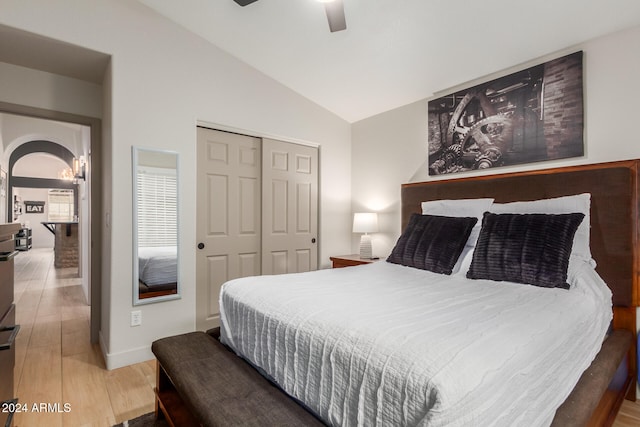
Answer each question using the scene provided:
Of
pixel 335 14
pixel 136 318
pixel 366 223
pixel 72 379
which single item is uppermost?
pixel 335 14

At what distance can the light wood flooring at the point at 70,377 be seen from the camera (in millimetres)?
1876

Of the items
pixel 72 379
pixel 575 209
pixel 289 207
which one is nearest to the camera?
pixel 575 209

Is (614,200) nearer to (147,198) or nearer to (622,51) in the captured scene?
(622,51)

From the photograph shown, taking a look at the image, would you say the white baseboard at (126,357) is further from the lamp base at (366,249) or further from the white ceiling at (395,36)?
the white ceiling at (395,36)

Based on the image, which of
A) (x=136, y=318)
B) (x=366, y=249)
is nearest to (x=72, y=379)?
(x=136, y=318)

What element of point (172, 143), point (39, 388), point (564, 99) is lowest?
point (39, 388)

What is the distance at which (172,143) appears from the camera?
2.73 m

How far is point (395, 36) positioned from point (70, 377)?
3.50 m

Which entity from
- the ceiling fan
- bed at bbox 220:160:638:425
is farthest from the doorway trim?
the ceiling fan

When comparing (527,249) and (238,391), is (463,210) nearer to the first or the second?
(527,249)

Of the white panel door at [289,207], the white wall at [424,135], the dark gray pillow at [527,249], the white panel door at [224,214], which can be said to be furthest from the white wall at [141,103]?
the dark gray pillow at [527,249]

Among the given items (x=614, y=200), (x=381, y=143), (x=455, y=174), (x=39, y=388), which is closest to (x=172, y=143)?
(x=39, y=388)

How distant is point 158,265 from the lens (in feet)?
8.73

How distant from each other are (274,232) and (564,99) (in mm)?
2764
